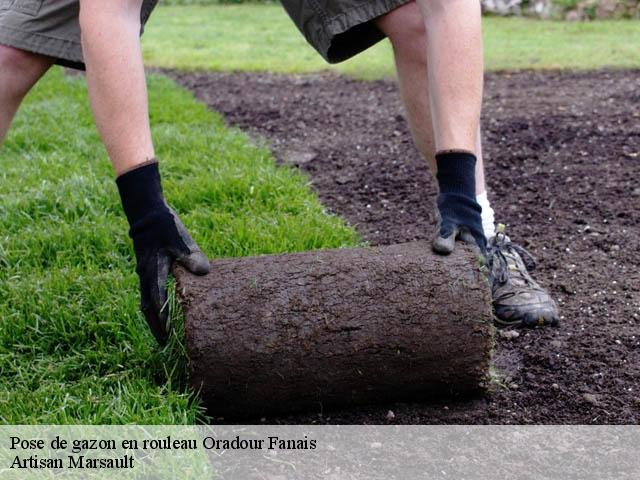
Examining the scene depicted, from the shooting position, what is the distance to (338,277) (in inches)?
86.4

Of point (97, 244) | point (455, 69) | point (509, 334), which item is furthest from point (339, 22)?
point (97, 244)

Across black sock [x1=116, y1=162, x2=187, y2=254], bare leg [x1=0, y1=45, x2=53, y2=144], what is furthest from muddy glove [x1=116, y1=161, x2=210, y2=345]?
bare leg [x1=0, y1=45, x2=53, y2=144]

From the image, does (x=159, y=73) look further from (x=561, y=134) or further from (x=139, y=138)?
(x=139, y=138)

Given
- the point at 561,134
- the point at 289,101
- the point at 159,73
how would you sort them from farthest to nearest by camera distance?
1. the point at 159,73
2. the point at 289,101
3. the point at 561,134

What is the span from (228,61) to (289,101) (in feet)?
8.07

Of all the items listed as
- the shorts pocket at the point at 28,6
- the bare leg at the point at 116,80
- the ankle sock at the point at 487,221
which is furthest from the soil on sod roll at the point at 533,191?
the shorts pocket at the point at 28,6

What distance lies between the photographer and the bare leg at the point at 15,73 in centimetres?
272

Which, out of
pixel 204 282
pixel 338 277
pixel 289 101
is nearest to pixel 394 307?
pixel 338 277

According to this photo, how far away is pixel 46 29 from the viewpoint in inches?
105

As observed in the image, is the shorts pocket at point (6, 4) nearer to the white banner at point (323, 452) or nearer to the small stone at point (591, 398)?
the white banner at point (323, 452)

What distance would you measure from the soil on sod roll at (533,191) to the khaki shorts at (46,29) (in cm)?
135

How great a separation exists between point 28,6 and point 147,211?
93cm

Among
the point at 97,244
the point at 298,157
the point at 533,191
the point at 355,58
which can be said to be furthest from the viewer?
the point at 355,58

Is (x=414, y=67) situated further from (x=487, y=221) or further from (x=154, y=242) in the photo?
(x=154, y=242)
